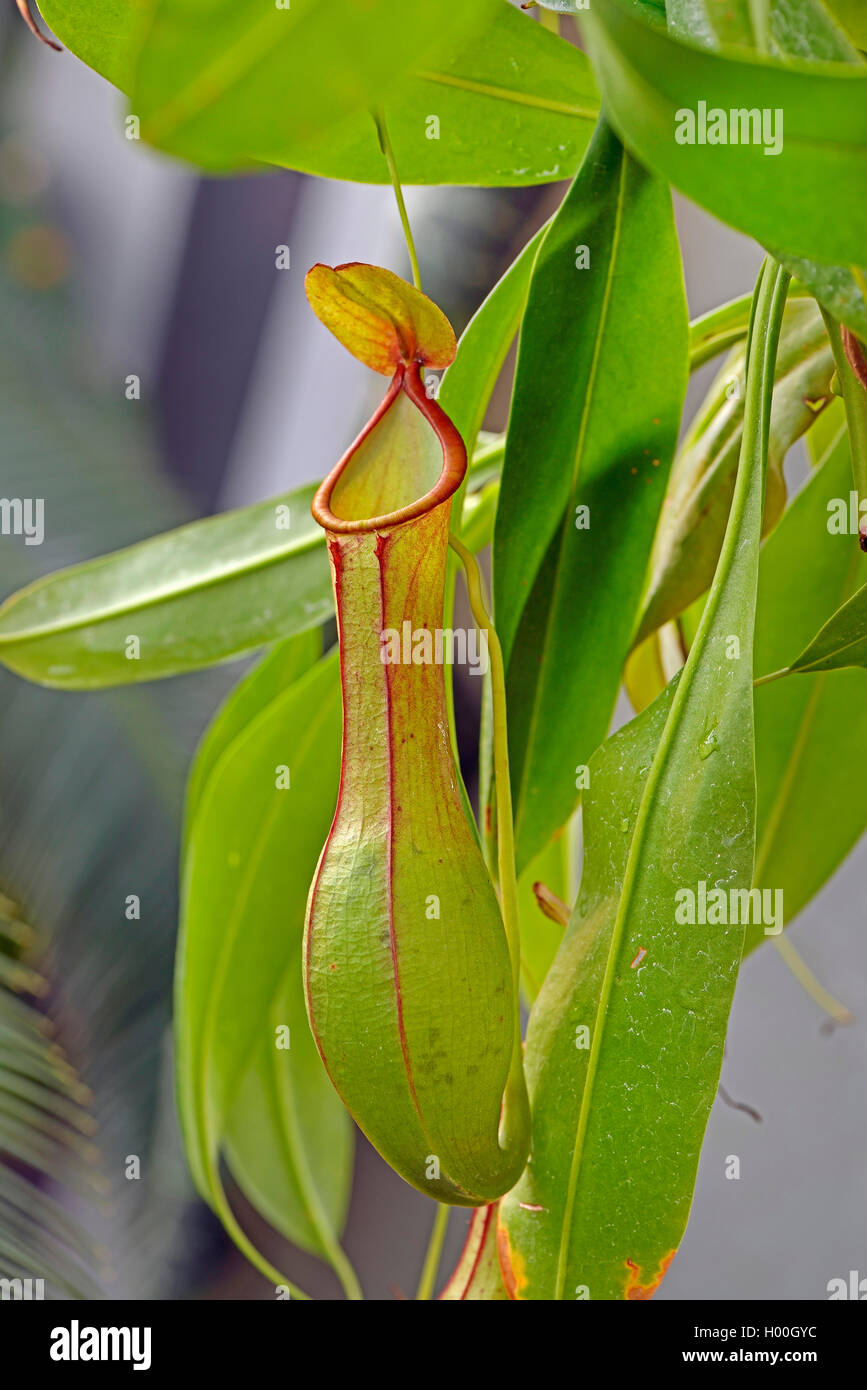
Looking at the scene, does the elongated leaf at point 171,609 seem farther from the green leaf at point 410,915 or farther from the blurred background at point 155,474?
the blurred background at point 155,474

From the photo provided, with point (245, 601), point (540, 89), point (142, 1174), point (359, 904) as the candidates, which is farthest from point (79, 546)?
point (359, 904)

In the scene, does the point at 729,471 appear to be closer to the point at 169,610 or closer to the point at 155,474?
the point at 169,610

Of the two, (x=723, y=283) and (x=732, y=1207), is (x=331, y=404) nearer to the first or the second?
(x=723, y=283)

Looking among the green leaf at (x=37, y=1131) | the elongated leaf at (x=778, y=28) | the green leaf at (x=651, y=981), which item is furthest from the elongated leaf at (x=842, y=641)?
the green leaf at (x=37, y=1131)

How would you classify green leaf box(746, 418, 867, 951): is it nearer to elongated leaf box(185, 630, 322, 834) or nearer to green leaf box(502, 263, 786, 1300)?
green leaf box(502, 263, 786, 1300)

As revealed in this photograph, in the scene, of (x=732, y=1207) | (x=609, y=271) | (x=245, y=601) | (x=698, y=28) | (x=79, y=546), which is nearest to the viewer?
(x=698, y=28)

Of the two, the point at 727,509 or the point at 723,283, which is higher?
the point at 723,283
